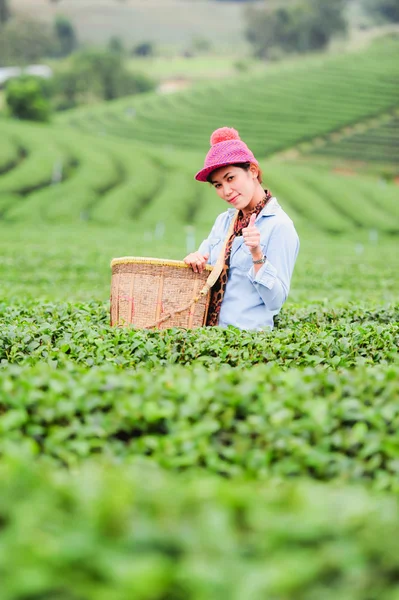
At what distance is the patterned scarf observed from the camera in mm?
6240

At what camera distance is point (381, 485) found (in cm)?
307

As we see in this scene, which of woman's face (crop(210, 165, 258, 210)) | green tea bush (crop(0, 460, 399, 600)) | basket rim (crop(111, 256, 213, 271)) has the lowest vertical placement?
green tea bush (crop(0, 460, 399, 600))

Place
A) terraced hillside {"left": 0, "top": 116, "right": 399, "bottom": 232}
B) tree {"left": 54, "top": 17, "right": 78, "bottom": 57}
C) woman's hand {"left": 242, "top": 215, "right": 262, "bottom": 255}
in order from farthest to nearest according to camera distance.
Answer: tree {"left": 54, "top": 17, "right": 78, "bottom": 57} < terraced hillside {"left": 0, "top": 116, "right": 399, "bottom": 232} < woman's hand {"left": 242, "top": 215, "right": 262, "bottom": 255}

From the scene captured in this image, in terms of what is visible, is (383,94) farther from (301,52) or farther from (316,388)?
(316,388)

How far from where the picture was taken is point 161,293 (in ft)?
20.3

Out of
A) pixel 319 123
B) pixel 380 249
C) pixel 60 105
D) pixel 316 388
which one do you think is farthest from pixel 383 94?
pixel 316 388

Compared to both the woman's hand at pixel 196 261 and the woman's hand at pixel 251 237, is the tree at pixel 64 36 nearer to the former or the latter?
the woman's hand at pixel 196 261

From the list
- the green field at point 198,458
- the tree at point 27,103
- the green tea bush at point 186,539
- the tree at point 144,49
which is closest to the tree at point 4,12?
the tree at point 144,49

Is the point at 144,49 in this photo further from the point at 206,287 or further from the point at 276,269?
the point at 276,269

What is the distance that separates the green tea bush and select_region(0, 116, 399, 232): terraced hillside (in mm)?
29965

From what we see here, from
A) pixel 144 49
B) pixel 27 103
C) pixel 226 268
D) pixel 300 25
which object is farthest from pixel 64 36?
pixel 226 268

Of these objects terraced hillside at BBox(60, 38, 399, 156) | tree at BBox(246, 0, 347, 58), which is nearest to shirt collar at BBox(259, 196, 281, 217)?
terraced hillside at BBox(60, 38, 399, 156)

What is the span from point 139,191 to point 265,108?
32.1 meters

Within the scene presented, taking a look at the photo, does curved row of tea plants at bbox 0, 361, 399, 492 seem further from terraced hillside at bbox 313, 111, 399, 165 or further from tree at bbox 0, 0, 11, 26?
tree at bbox 0, 0, 11, 26
